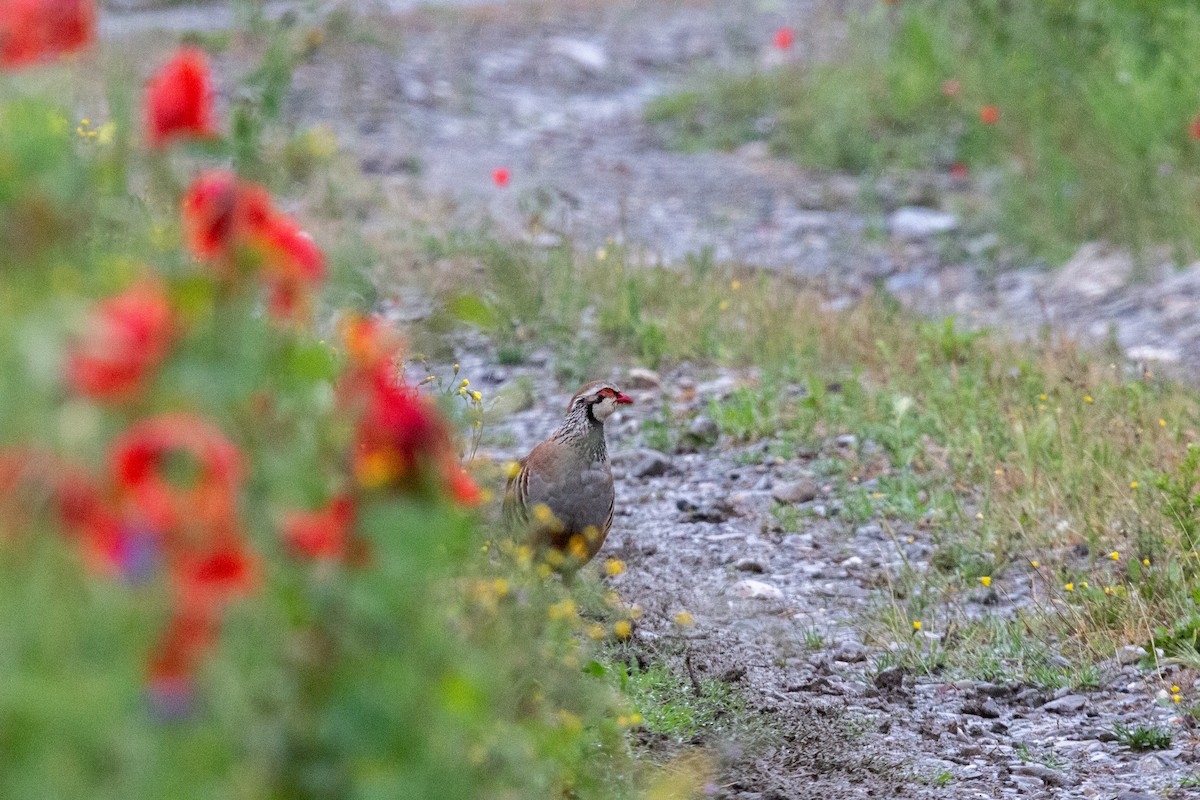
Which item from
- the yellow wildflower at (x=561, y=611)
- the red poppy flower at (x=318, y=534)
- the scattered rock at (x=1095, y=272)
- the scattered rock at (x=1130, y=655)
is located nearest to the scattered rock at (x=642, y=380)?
the scattered rock at (x=1130, y=655)

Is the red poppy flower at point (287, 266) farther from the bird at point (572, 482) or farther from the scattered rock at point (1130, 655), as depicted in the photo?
the scattered rock at point (1130, 655)

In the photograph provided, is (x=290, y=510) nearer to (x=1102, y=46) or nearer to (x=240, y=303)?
(x=240, y=303)

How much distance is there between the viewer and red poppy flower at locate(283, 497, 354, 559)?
1.75 m

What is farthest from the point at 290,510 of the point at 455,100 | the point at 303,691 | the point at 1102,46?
the point at 455,100

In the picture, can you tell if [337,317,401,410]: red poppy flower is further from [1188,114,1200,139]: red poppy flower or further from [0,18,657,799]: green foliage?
[1188,114,1200,139]: red poppy flower

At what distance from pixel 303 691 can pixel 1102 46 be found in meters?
9.04

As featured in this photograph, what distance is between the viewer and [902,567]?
525 cm

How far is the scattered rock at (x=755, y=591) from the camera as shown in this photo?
5.08 metres

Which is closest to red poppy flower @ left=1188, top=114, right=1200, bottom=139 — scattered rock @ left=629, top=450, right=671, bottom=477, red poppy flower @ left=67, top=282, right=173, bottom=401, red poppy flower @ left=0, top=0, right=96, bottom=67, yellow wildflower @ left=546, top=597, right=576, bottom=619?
scattered rock @ left=629, top=450, right=671, bottom=477

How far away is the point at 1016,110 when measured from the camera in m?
10.3

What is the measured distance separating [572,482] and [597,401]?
0.30 meters

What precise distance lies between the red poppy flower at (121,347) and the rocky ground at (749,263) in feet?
7.66

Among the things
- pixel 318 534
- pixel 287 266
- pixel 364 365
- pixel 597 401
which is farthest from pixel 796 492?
pixel 318 534

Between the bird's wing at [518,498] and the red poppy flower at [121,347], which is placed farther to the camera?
the bird's wing at [518,498]
